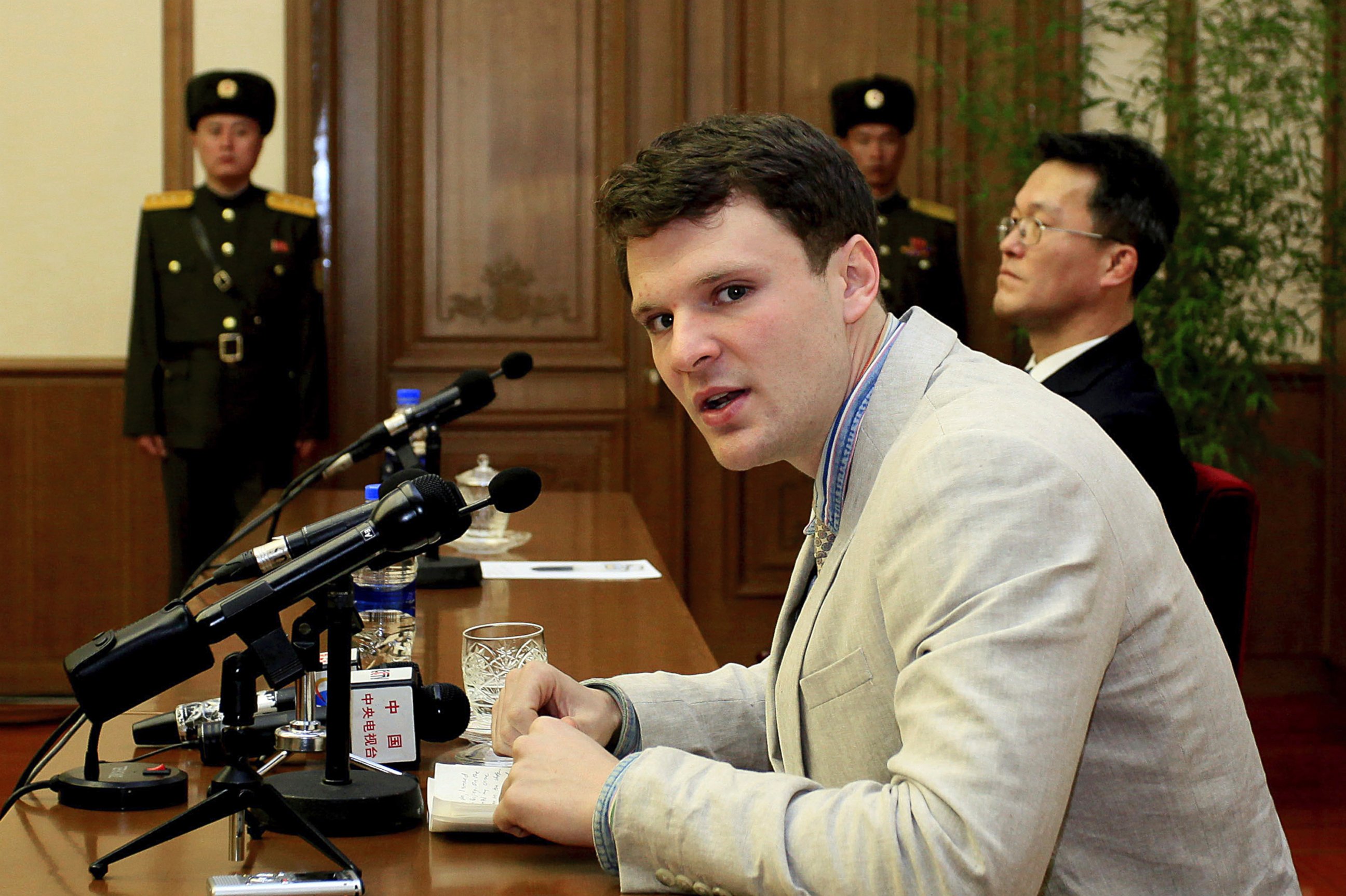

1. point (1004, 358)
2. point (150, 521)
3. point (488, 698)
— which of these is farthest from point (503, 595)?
point (1004, 358)

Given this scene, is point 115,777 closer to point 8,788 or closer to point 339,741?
point 339,741

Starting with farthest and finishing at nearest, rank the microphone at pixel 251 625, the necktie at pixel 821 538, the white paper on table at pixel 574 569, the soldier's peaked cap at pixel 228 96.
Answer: the soldier's peaked cap at pixel 228 96 < the white paper on table at pixel 574 569 < the necktie at pixel 821 538 < the microphone at pixel 251 625

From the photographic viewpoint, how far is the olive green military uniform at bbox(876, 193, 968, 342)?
14.9ft

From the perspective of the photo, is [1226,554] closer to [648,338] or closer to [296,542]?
[296,542]

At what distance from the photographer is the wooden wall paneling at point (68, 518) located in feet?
14.5

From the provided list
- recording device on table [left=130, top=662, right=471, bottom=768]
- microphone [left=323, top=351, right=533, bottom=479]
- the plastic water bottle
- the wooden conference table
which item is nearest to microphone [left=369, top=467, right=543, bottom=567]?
recording device on table [left=130, top=662, right=471, bottom=768]

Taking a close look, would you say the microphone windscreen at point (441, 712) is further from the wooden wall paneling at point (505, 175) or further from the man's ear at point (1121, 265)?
the wooden wall paneling at point (505, 175)

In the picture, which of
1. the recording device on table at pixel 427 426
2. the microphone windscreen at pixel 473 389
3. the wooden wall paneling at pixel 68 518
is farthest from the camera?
the wooden wall paneling at pixel 68 518

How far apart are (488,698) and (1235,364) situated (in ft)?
10.9

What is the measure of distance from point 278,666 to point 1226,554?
58.1 inches

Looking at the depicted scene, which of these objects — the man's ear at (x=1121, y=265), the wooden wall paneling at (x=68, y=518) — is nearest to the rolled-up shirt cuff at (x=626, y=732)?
the man's ear at (x=1121, y=265)

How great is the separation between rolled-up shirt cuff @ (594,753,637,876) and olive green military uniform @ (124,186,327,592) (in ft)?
11.2

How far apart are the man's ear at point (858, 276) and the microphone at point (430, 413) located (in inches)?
35.4

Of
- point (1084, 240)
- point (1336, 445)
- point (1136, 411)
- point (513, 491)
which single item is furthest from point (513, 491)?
point (1336, 445)
